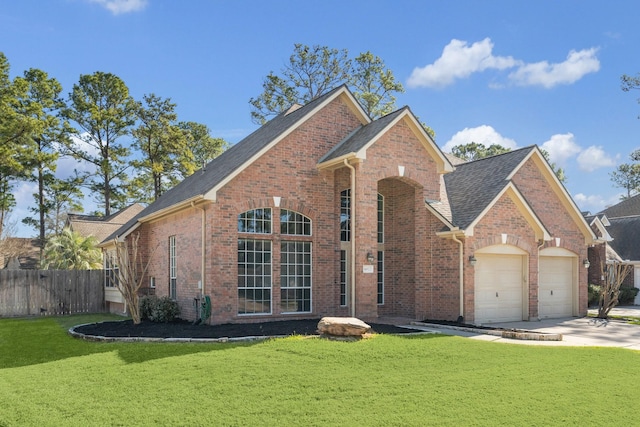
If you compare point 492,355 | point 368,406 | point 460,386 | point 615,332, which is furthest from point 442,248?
point 368,406

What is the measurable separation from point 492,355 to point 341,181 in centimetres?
825

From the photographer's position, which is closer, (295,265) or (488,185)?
(295,265)

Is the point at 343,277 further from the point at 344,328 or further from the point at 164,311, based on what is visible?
the point at 344,328

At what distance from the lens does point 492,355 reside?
35.3 ft

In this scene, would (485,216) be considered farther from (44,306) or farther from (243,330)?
(44,306)

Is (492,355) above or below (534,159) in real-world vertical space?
below

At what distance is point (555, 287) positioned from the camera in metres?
20.1

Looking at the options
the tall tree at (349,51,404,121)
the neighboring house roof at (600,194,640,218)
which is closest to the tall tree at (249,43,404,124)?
the tall tree at (349,51,404,121)

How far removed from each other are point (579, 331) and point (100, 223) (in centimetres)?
3295

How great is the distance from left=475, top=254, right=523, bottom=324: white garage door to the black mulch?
3.95 meters

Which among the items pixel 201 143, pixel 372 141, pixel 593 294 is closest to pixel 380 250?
pixel 372 141

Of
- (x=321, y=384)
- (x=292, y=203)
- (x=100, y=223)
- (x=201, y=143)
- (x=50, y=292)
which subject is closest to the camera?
(x=321, y=384)

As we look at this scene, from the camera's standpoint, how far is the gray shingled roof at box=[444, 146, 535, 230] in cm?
1738

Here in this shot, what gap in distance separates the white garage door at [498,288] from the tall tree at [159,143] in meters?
28.1
